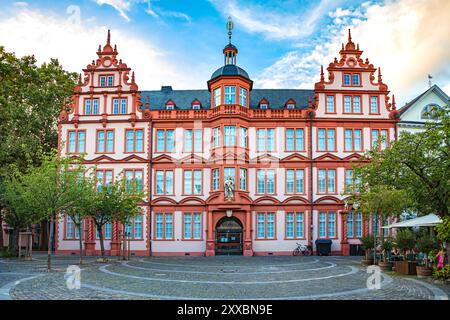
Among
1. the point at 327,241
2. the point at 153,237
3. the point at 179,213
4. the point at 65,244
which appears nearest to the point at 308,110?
the point at 327,241

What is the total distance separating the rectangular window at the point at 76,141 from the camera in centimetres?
4259

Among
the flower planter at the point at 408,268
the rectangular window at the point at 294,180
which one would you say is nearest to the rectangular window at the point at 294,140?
the rectangular window at the point at 294,180

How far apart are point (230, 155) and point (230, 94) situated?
540cm

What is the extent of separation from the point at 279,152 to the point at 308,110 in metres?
4.54

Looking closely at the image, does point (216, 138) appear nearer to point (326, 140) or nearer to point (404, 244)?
point (326, 140)

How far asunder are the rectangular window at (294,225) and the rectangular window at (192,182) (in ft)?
26.5

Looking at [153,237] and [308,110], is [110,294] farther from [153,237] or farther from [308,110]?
[308,110]

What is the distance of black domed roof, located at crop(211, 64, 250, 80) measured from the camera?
4142 cm

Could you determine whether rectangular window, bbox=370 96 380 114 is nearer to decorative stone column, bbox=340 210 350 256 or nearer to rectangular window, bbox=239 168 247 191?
decorative stone column, bbox=340 210 350 256

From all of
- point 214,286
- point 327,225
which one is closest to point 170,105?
point 327,225

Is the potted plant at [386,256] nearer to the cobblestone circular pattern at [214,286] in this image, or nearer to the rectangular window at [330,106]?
the cobblestone circular pattern at [214,286]

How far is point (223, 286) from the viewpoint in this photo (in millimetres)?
18297

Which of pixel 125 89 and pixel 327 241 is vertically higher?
pixel 125 89

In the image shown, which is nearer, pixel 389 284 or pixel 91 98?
pixel 389 284
